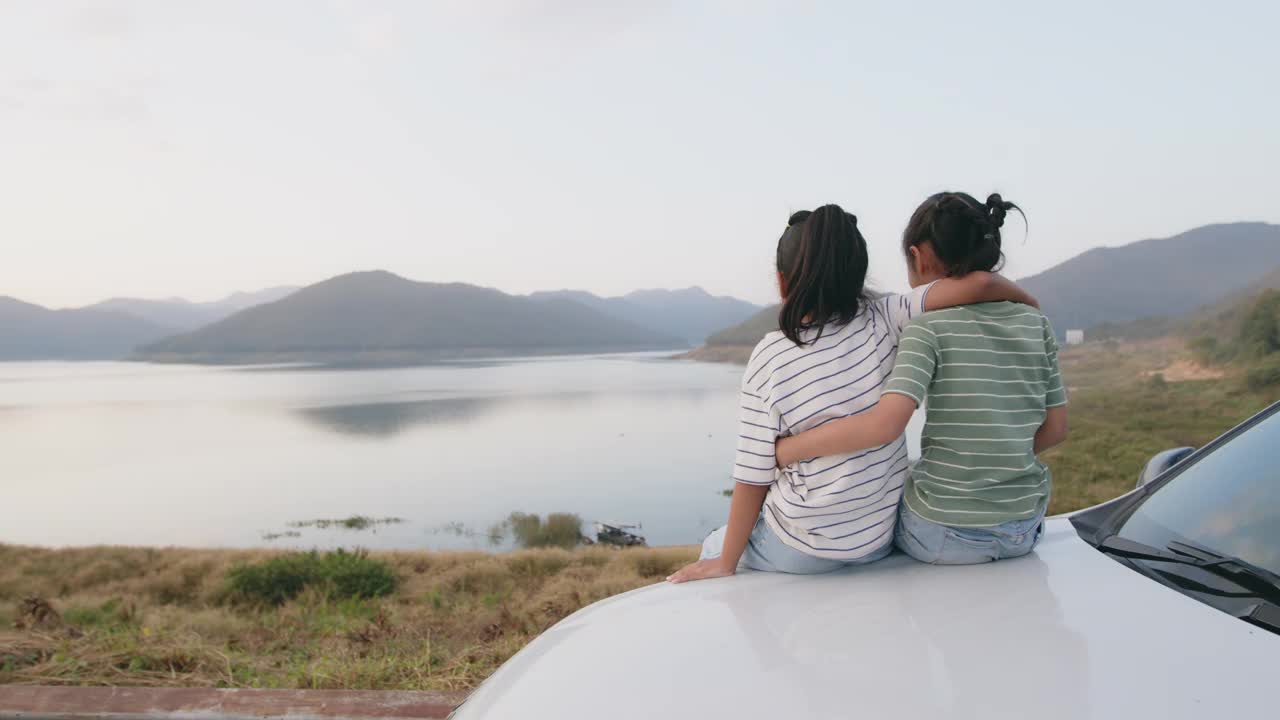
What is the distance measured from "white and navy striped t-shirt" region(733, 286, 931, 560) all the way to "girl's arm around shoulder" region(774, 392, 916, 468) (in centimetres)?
5

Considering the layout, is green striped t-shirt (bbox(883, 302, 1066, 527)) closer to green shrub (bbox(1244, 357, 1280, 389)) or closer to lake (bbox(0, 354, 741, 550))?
lake (bbox(0, 354, 741, 550))

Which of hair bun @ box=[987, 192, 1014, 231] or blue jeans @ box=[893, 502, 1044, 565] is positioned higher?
hair bun @ box=[987, 192, 1014, 231]

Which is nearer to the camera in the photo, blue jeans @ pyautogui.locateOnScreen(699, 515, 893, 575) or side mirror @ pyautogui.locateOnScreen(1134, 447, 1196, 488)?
blue jeans @ pyautogui.locateOnScreen(699, 515, 893, 575)

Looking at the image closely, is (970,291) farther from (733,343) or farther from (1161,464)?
(733,343)

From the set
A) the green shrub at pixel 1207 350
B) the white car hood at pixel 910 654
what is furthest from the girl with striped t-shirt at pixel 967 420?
the green shrub at pixel 1207 350

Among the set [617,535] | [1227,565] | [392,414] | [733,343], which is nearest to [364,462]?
[392,414]

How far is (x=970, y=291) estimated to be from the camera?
6.17 feet

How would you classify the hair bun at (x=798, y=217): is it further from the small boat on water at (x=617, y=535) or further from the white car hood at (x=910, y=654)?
the small boat on water at (x=617, y=535)

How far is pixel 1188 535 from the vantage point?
Answer: 1617 mm

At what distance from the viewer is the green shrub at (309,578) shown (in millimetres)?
9117

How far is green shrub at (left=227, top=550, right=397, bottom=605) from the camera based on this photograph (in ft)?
A: 29.9

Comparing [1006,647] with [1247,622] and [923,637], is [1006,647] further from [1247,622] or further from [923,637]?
[1247,622]

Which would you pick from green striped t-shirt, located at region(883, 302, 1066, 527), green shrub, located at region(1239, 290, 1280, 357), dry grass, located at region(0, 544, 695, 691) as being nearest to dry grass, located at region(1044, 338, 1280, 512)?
green shrub, located at region(1239, 290, 1280, 357)

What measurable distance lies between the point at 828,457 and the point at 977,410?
37 cm
